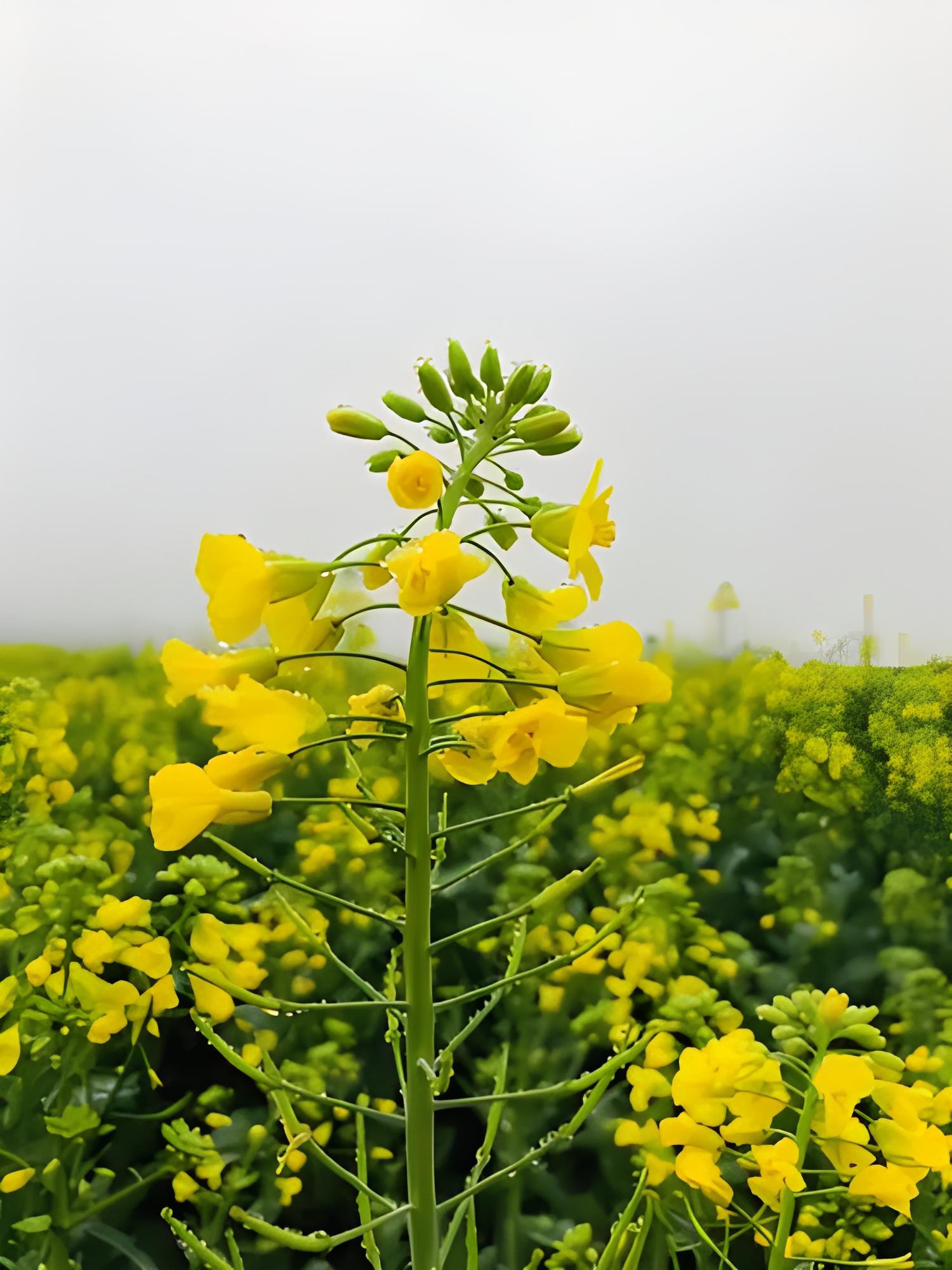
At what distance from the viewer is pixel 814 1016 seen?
64cm

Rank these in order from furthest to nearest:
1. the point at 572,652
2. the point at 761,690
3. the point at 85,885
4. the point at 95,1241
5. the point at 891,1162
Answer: the point at 761,690
the point at 95,1241
the point at 85,885
the point at 891,1162
the point at 572,652

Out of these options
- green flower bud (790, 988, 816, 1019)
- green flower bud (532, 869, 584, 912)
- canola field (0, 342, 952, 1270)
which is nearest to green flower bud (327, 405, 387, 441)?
canola field (0, 342, 952, 1270)

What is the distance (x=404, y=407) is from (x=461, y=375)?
0.12ft

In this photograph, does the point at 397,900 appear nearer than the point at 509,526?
No

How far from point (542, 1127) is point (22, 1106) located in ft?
1.58

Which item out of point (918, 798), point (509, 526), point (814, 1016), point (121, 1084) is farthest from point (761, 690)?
point (121, 1084)

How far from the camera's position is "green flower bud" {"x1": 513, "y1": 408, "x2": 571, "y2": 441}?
0.47m

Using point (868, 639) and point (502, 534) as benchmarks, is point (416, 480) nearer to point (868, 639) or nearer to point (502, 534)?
point (502, 534)

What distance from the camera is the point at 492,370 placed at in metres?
0.49

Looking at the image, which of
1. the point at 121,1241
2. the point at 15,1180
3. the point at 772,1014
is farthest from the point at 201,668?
the point at 121,1241

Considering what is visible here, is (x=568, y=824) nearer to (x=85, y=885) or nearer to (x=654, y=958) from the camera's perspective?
(x=654, y=958)

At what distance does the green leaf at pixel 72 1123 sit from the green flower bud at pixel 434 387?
2.13ft

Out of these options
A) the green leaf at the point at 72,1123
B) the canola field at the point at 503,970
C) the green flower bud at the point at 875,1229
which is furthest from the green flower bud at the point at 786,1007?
the green leaf at the point at 72,1123

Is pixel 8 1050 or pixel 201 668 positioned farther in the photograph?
pixel 8 1050
